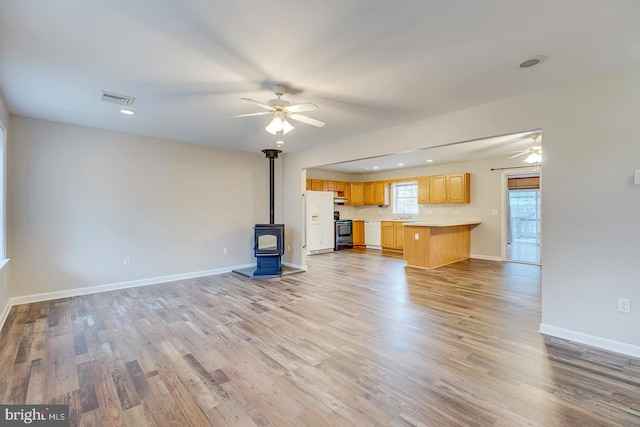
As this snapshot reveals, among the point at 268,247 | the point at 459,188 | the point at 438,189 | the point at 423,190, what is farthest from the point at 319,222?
the point at 459,188

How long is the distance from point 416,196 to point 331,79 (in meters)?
6.52

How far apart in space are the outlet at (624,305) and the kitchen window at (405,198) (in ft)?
19.6

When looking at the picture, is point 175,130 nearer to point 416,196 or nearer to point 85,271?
point 85,271

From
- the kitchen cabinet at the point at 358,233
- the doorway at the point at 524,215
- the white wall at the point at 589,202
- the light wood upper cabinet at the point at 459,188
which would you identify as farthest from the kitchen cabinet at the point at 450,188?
the white wall at the point at 589,202

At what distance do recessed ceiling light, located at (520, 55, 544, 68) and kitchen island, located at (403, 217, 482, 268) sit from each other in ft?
11.6

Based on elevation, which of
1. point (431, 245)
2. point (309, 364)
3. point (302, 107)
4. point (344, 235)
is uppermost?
point (302, 107)

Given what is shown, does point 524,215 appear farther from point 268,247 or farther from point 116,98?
point 116,98

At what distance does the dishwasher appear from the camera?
877cm

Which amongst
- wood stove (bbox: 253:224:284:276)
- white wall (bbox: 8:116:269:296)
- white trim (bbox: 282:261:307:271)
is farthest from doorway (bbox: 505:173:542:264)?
white wall (bbox: 8:116:269:296)

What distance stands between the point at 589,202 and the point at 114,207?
6.01 m

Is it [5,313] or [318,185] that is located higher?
[318,185]

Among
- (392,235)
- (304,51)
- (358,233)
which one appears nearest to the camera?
(304,51)

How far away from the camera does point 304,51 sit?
214 centimetres

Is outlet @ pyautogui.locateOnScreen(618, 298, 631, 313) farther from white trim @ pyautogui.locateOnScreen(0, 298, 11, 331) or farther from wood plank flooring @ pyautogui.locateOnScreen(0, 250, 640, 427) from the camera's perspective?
white trim @ pyautogui.locateOnScreen(0, 298, 11, 331)
